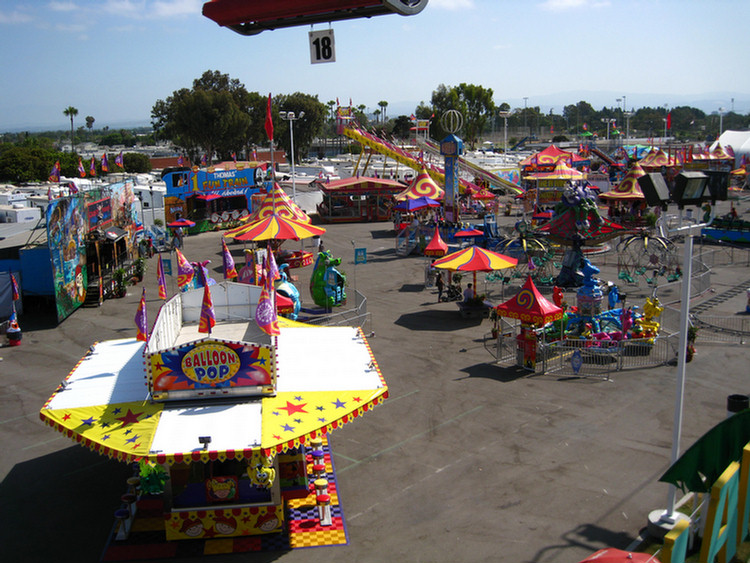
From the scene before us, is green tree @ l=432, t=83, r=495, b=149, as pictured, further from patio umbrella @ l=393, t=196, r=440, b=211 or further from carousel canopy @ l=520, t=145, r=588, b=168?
patio umbrella @ l=393, t=196, r=440, b=211

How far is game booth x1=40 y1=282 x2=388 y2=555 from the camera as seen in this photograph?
10.8 meters

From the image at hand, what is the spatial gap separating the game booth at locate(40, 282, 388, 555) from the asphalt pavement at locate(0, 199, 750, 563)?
648mm

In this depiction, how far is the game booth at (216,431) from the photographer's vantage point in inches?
425

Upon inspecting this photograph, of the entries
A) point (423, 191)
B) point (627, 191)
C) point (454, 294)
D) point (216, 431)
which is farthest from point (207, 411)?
point (627, 191)

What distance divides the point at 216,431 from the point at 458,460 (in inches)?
220

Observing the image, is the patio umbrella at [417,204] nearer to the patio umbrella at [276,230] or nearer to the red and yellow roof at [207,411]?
the patio umbrella at [276,230]

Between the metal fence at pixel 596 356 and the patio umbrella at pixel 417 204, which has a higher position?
the patio umbrella at pixel 417 204

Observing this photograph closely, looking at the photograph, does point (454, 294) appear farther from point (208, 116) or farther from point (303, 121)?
point (303, 121)

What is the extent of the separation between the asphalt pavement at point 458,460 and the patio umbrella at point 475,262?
303 cm

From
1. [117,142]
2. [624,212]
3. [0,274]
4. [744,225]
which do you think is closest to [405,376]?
[0,274]

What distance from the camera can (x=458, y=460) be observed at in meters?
14.0

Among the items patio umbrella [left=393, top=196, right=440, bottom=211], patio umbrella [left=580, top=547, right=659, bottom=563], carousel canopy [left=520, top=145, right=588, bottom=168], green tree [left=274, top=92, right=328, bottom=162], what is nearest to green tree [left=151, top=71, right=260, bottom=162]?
green tree [left=274, top=92, right=328, bottom=162]

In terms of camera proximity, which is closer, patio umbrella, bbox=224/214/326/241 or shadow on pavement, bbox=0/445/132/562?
shadow on pavement, bbox=0/445/132/562

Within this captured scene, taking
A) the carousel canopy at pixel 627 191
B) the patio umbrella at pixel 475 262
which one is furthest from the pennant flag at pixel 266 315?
the carousel canopy at pixel 627 191
